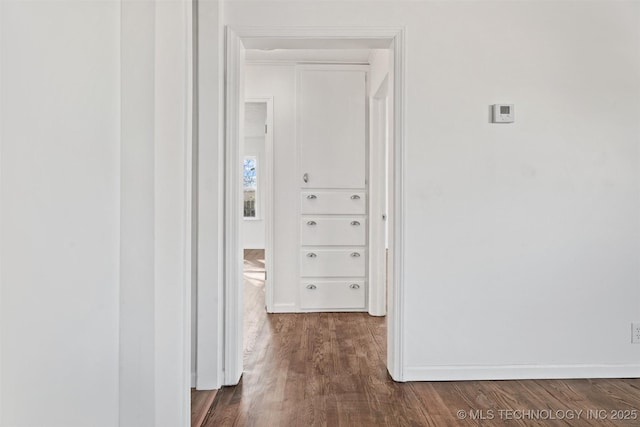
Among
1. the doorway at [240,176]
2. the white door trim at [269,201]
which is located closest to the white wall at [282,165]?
the white door trim at [269,201]

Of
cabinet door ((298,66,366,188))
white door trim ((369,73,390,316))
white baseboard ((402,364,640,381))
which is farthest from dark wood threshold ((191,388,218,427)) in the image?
cabinet door ((298,66,366,188))

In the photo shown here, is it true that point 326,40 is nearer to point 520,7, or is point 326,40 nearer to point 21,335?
point 520,7

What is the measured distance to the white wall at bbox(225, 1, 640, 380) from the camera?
2.37m

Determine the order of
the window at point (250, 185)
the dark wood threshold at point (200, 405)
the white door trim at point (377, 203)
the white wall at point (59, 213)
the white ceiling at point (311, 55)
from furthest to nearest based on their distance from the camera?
the window at point (250, 185)
the white door trim at point (377, 203)
the white ceiling at point (311, 55)
the dark wood threshold at point (200, 405)
the white wall at point (59, 213)

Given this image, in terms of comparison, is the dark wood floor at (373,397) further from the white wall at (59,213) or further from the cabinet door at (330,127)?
the cabinet door at (330,127)

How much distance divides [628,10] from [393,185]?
66.2 inches

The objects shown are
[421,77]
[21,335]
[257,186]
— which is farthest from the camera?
[257,186]

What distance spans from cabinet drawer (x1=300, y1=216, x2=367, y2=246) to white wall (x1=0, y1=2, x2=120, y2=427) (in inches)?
103

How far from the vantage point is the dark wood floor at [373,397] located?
6.27 feet

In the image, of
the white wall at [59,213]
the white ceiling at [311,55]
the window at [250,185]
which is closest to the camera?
the white wall at [59,213]

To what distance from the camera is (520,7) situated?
2.38 metres

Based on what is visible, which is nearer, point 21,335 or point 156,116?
point 21,335

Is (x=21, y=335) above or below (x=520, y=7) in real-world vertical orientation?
below

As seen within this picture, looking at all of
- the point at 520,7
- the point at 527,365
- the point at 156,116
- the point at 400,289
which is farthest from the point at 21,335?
the point at 520,7
